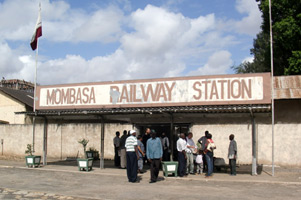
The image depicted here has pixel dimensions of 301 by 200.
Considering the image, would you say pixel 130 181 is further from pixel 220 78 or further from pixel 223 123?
pixel 223 123

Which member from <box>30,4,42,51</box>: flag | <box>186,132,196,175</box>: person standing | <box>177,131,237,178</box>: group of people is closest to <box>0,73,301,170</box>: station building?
<box>177,131,237,178</box>: group of people

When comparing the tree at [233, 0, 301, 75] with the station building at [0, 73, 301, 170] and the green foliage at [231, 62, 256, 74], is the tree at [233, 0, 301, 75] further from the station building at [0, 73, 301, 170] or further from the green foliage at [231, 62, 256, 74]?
the green foliage at [231, 62, 256, 74]

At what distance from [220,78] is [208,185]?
4362mm

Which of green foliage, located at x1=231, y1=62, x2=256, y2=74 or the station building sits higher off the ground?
green foliage, located at x1=231, y1=62, x2=256, y2=74

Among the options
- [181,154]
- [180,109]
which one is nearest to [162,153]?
[181,154]

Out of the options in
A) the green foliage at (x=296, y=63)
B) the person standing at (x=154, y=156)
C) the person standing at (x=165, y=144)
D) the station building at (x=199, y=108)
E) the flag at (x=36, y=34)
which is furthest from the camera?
the green foliage at (x=296, y=63)

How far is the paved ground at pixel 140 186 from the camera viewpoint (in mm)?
8922

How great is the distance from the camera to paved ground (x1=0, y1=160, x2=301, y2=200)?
892 cm

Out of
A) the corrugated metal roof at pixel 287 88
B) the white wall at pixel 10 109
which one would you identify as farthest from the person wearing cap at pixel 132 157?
the white wall at pixel 10 109

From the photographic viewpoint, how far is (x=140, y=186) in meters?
10.4

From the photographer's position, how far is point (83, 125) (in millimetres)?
20312

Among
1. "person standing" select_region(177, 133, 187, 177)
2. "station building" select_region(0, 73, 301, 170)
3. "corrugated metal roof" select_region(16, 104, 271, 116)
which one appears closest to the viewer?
"corrugated metal roof" select_region(16, 104, 271, 116)

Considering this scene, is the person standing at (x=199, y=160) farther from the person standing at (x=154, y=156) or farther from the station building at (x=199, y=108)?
the person standing at (x=154, y=156)

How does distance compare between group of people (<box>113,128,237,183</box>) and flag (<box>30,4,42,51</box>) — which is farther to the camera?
flag (<box>30,4,42,51</box>)
